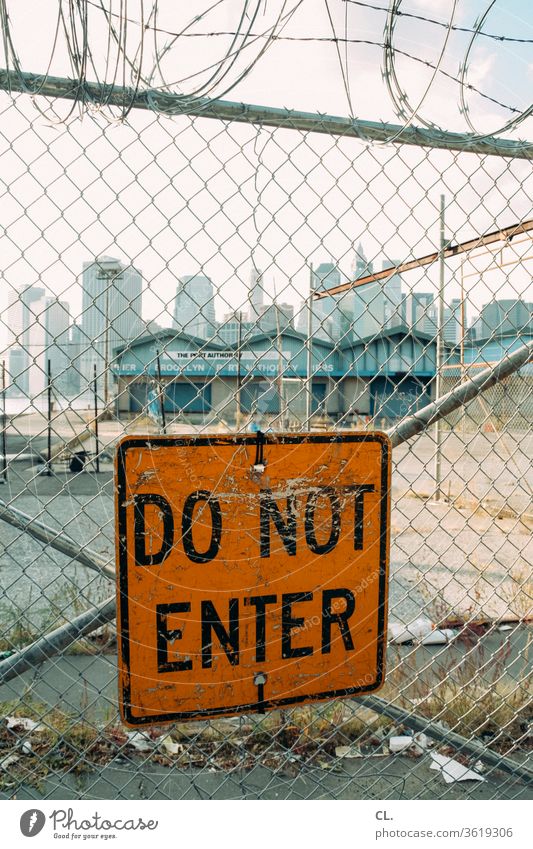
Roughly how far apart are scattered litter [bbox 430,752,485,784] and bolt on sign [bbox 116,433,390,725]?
1.05 m

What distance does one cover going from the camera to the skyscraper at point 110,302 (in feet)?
6.53

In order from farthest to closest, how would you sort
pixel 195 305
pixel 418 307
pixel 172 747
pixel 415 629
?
pixel 415 629, pixel 172 747, pixel 418 307, pixel 195 305

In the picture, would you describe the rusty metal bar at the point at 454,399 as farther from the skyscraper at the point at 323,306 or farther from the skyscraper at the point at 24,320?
the skyscraper at the point at 24,320

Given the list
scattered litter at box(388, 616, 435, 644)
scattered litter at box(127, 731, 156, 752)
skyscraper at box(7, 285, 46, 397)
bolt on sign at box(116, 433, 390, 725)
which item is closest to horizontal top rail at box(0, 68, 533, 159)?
skyscraper at box(7, 285, 46, 397)

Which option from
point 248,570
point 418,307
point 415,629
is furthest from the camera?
point 415,629

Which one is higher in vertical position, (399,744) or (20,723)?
(20,723)

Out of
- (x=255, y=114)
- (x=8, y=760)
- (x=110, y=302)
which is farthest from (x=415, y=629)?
(x=255, y=114)

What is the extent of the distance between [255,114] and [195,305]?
64cm

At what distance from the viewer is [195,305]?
2045 mm

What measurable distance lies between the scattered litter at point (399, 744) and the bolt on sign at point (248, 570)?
3.77 feet

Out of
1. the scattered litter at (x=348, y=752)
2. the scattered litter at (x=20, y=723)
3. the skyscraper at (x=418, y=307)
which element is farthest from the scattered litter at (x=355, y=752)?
the skyscraper at (x=418, y=307)

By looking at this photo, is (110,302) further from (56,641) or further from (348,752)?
(348,752)

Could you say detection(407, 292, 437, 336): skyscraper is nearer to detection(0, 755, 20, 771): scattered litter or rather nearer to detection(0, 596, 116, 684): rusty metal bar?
detection(0, 596, 116, 684): rusty metal bar
